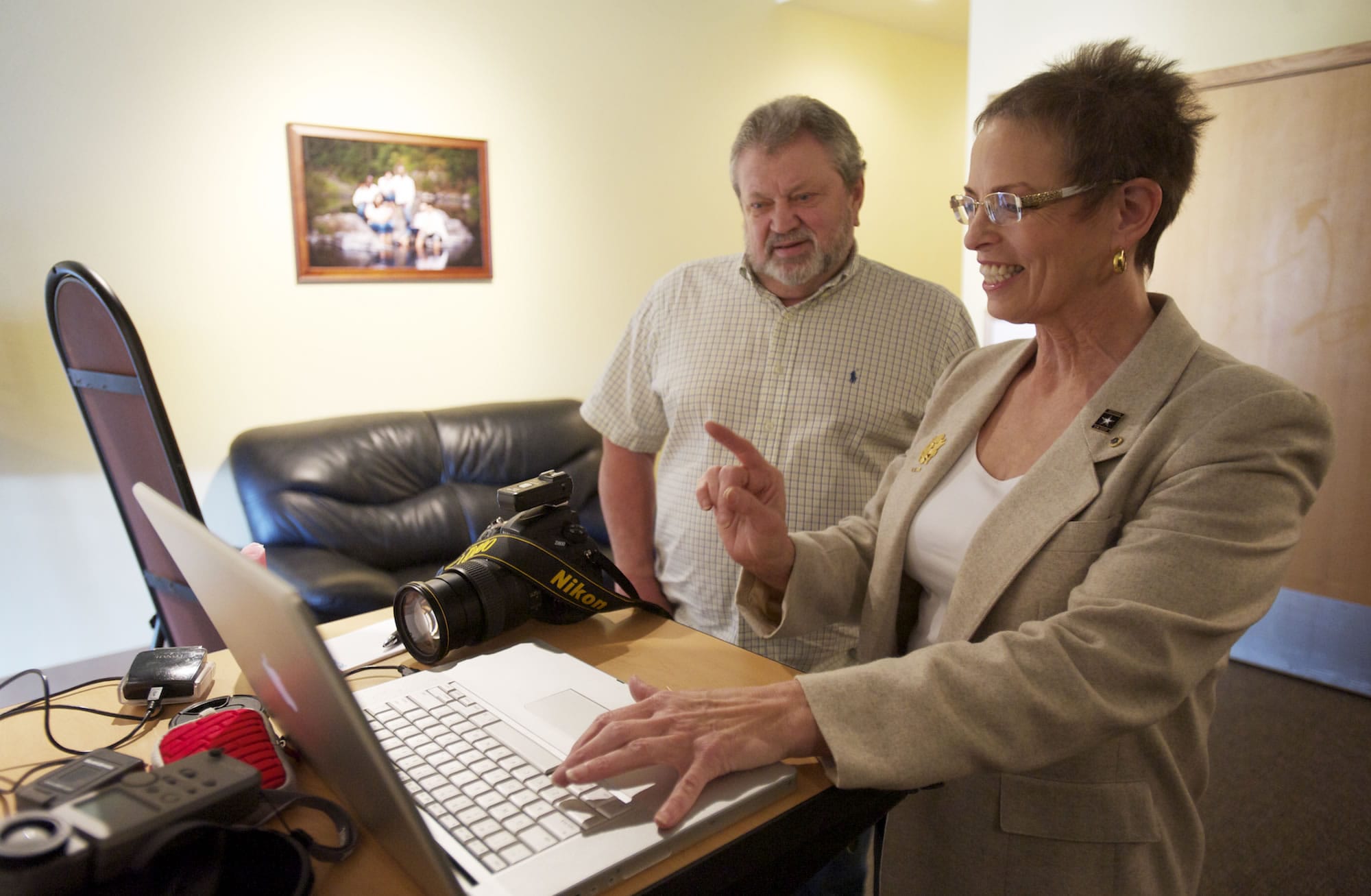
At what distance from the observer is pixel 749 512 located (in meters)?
1.26

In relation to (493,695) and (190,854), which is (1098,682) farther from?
(190,854)

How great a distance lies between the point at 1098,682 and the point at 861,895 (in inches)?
31.8

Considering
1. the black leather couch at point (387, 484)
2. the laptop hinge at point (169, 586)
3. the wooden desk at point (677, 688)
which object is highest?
the wooden desk at point (677, 688)

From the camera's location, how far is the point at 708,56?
175 inches

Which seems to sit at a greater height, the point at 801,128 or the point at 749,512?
the point at 801,128

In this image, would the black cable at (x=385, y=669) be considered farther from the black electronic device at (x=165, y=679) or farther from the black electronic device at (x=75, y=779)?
the black electronic device at (x=75, y=779)

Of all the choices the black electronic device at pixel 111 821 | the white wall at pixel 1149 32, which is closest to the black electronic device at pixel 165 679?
the black electronic device at pixel 111 821

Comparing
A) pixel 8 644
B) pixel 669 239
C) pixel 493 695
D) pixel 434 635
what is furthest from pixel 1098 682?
pixel 669 239

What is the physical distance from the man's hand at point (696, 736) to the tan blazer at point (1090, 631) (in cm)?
3

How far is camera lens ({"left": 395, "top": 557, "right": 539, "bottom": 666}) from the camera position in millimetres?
1145

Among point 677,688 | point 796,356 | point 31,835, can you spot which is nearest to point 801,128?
point 796,356

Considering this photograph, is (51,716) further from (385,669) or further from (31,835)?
(31,835)

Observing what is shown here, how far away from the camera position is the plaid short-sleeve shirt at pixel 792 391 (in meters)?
1.83

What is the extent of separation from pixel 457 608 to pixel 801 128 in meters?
1.26
